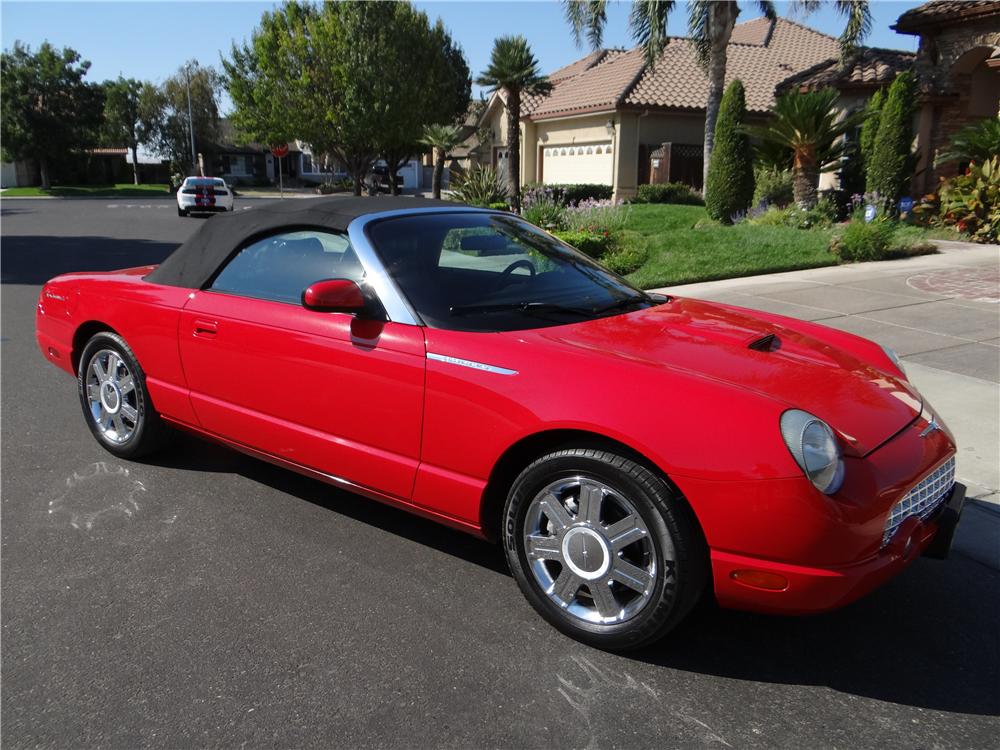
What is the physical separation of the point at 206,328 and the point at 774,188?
17.1m

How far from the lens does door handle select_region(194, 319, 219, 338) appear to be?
13.0 ft

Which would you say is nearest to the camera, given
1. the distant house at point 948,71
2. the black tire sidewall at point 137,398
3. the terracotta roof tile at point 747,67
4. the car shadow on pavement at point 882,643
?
the car shadow on pavement at point 882,643

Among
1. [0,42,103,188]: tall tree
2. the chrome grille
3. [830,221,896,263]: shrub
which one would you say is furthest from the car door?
→ [0,42,103,188]: tall tree

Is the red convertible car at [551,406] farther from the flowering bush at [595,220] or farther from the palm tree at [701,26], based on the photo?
the palm tree at [701,26]

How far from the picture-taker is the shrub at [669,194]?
24.4m

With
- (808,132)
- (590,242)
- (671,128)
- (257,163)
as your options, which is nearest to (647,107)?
(671,128)

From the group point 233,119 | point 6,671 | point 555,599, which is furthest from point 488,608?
point 233,119

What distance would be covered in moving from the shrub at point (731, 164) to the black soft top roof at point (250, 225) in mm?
14542

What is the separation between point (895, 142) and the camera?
16.6m

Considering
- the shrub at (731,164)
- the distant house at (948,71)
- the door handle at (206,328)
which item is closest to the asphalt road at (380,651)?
the door handle at (206,328)

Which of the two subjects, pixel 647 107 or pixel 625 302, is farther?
pixel 647 107

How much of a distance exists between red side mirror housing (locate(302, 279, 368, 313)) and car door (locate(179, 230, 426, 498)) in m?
0.10

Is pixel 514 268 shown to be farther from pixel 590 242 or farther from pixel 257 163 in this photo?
pixel 257 163

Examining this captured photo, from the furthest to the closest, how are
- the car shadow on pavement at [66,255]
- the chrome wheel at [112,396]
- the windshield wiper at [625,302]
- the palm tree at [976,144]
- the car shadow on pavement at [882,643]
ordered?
the palm tree at [976,144] → the car shadow on pavement at [66,255] → the chrome wheel at [112,396] → the windshield wiper at [625,302] → the car shadow on pavement at [882,643]
